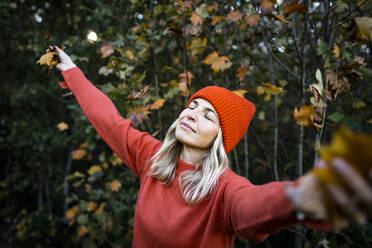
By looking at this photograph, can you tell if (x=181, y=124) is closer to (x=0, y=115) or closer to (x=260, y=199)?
(x=260, y=199)

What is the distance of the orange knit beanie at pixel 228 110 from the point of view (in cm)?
126

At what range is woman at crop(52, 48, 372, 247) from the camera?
723 millimetres

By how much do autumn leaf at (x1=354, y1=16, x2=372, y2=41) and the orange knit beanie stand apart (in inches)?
24.9

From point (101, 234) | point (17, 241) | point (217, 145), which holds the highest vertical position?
point (217, 145)

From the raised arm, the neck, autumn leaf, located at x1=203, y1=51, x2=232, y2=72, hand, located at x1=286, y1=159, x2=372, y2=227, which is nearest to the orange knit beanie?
the neck

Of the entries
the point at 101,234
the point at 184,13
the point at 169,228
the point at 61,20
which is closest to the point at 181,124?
the point at 169,228

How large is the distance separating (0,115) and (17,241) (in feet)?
8.27

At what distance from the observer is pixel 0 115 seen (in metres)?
4.53

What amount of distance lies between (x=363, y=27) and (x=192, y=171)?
37.8 inches

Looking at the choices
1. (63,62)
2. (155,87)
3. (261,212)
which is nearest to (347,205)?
(261,212)

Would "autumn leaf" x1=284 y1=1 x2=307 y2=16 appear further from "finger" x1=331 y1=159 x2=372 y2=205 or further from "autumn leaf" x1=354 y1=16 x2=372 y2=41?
"finger" x1=331 y1=159 x2=372 y2=205

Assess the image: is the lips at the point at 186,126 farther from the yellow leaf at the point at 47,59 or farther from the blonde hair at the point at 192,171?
the yellow leaf at the point at 47,59

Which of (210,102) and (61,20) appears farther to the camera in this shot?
(61,20)

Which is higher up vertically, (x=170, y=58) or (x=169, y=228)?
(x=170, y=58)
